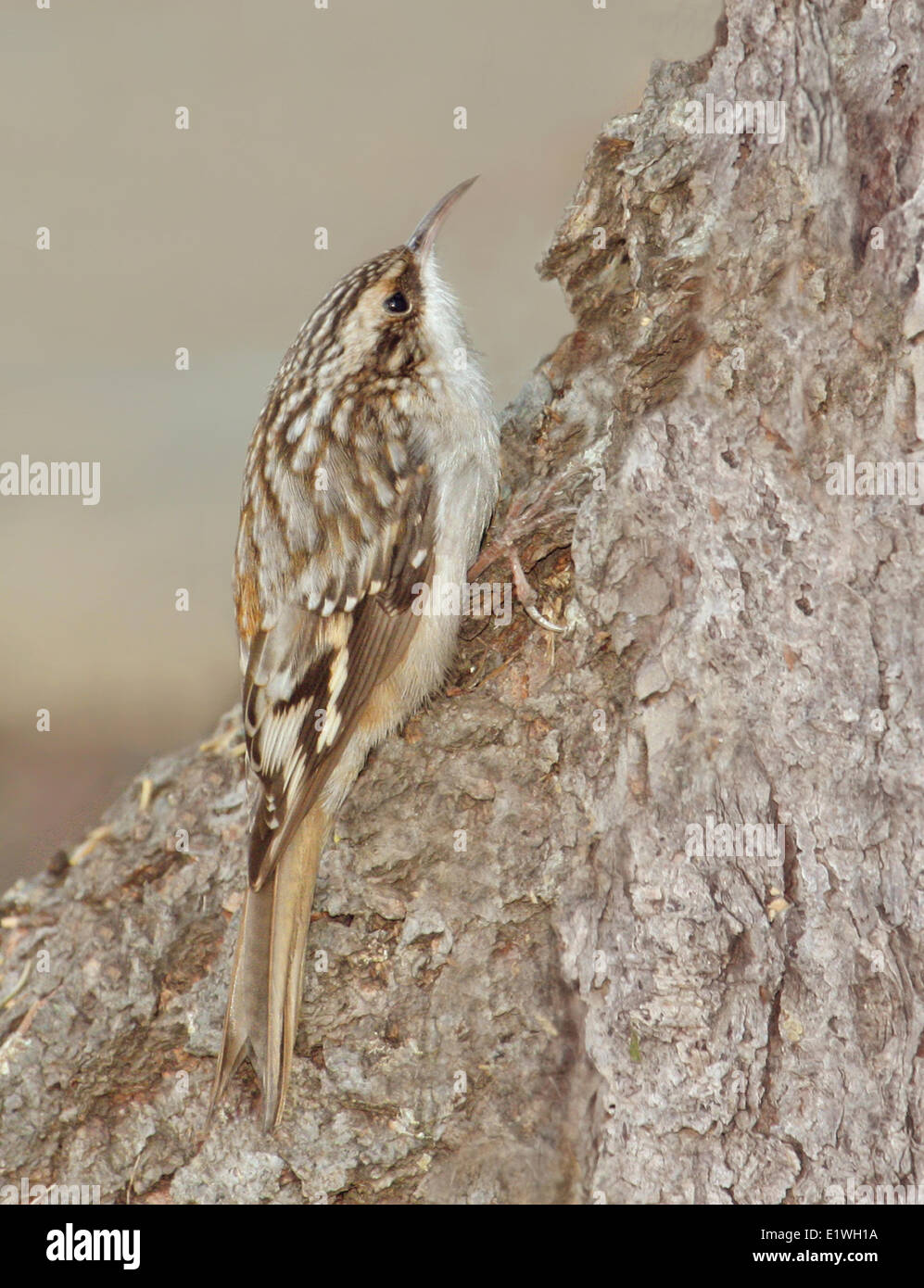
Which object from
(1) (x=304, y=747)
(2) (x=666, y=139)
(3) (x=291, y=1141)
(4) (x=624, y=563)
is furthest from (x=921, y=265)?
(3) (x=291, y=1141)

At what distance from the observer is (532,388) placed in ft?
7.73

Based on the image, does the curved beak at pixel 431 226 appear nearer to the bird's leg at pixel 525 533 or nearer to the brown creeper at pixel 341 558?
the brown creeper at pixel 341 558

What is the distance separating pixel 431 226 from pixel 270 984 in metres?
1.74

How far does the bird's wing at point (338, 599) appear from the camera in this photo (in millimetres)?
2211

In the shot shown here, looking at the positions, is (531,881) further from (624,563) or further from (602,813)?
(624,563)

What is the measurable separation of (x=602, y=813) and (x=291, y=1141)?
2.97 ft
